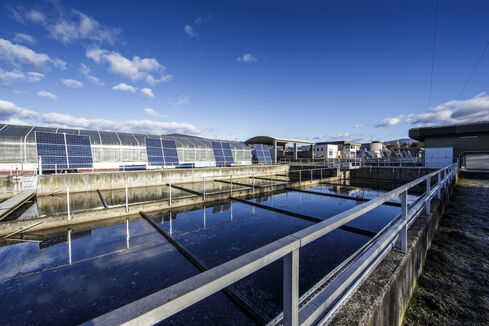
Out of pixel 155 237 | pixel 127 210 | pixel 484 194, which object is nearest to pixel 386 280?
pixel 155 237

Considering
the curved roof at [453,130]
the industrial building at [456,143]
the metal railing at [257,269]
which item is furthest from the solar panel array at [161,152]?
the curved roof at [453,130]

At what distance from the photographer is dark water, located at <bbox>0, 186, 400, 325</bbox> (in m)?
3.34

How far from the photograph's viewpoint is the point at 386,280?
2.40 metres

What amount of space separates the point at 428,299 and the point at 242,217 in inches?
226

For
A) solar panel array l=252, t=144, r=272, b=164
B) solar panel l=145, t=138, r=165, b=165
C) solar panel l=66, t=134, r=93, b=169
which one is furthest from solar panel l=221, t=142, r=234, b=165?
solar panel l=66, t=134, r=93, b=169

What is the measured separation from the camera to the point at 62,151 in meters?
15.2

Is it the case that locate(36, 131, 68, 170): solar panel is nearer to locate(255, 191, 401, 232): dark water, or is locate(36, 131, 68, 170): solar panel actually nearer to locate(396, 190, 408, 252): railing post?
locate(255, 191, 401, 232): dark water

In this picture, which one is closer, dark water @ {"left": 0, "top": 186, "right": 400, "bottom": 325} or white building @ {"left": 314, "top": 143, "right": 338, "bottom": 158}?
dark water @ {"left": 0, "top": 186, "right": 400, "bottom": 325}

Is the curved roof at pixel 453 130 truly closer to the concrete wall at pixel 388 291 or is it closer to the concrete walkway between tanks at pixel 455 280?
the concrete walkway between tanks at pixel 455 280

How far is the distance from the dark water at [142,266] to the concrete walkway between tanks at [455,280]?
1518mm

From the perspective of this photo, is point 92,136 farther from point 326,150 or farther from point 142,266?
point 326,150

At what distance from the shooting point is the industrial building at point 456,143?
73.5 feet

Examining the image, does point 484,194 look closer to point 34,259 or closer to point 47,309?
point 47,309

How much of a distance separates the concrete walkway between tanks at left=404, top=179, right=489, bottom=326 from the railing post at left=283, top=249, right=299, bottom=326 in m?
2.50
